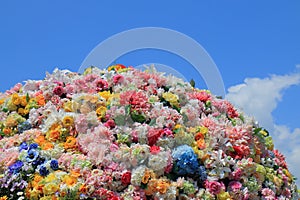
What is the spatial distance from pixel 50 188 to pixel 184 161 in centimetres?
124

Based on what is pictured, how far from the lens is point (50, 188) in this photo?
187 inches

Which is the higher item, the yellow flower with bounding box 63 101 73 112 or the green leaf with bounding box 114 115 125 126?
the yellow flower with bounding box 63 101 73 112

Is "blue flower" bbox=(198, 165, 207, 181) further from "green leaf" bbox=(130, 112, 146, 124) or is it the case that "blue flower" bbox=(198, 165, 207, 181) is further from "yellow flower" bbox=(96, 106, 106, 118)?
"yellow flower" bbox=(96, 106, 106, 118)

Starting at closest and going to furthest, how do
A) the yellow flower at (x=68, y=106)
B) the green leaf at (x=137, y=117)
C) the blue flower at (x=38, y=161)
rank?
the blue flower at (x=38, y=161)
the green leaf at (x=137, y=117)
the yellow flower at (x=68, y=106)

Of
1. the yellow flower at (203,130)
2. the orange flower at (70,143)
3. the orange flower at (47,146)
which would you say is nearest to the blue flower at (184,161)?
the yellow flower at (203,130)

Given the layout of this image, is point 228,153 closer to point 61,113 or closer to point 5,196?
point 61,113

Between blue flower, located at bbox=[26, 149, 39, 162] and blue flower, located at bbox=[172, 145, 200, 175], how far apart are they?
4.19 feet

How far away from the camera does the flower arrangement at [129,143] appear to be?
489cm

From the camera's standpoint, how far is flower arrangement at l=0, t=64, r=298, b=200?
16.0 ft

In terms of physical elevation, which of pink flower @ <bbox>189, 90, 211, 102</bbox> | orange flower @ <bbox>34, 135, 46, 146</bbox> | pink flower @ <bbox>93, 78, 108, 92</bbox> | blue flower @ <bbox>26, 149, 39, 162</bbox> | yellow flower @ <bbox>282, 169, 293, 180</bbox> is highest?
pink flower @ <bbox>189, 90, 211, 102</bbox>

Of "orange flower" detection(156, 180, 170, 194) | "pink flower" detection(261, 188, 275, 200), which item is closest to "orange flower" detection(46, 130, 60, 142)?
"orange flower" detection(156, 180, 170, 194)

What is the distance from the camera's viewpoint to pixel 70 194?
4715 millimetres

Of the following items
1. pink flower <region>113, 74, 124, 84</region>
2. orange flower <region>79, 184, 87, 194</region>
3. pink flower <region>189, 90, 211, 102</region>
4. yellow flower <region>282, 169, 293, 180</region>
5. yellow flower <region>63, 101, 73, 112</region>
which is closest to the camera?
orange flower <region>79, 184, 87, 194</region>

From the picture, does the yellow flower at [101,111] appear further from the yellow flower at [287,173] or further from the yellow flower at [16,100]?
the yellow flower at [287,173]
